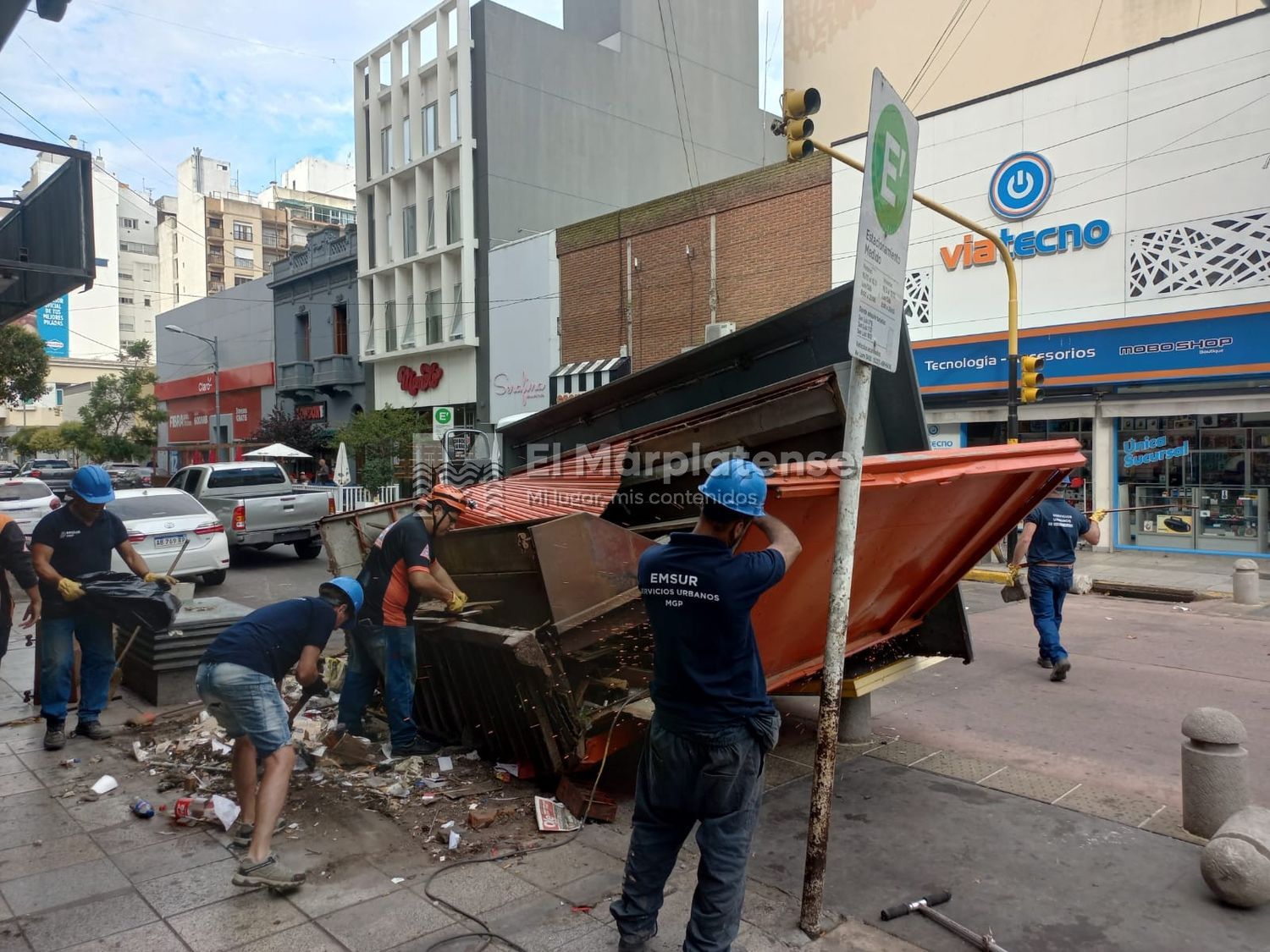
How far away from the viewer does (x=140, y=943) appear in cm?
321

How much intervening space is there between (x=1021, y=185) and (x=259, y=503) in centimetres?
1461

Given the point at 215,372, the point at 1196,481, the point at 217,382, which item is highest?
the point at 215,372

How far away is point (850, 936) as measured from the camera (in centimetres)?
326

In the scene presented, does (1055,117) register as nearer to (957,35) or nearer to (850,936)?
(957,35)

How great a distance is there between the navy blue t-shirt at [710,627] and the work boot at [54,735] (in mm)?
4483

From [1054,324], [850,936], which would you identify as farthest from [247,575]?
[1054,324]

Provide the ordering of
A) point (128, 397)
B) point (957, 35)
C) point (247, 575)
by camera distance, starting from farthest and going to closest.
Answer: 1. point (128, 397)
2. point (957, 35)
3. point (247, 575)

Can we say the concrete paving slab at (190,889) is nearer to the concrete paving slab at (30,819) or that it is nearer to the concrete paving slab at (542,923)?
the concrete paving slab at (30,819)

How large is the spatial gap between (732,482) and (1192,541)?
1550 centimetres

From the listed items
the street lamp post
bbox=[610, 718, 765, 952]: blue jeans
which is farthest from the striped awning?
the street lamp post

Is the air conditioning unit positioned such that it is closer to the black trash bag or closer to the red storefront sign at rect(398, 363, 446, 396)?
the red storefront sign at rect(398, 363, 446, 396)

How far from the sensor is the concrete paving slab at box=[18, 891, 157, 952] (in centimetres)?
324

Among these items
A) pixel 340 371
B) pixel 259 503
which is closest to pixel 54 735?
pixel 259 503

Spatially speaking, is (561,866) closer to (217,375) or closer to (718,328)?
(718,328)
